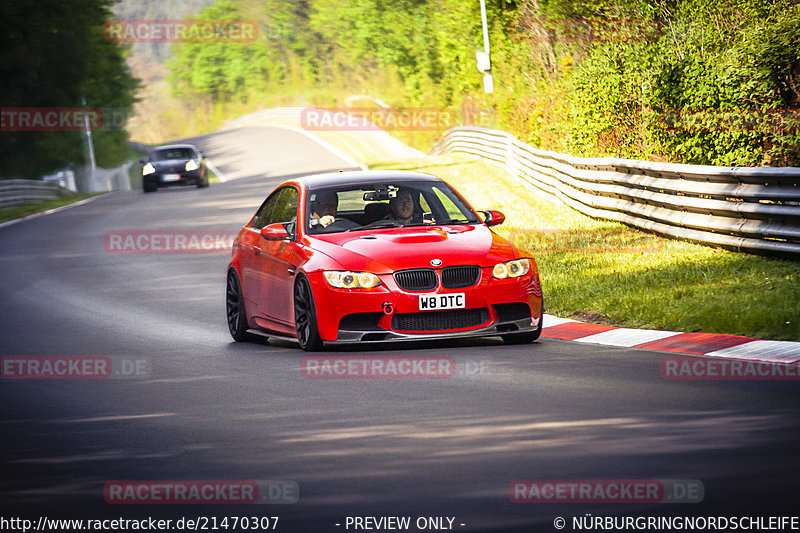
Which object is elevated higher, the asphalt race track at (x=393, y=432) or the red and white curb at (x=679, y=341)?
the asphalt race track at (x=393, y=432)

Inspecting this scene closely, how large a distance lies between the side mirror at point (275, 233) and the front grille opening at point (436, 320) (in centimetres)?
164

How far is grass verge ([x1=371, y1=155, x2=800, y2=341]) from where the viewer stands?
427 inches

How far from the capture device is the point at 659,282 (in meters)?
13.2

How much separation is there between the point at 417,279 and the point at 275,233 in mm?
1671

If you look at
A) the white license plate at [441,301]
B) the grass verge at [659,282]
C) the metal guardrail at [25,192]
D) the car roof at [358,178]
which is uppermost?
the car roof at [358,178]

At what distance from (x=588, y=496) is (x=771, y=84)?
15550 millimetres

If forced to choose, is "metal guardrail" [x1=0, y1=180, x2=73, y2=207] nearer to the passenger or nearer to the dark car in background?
the dark car in background

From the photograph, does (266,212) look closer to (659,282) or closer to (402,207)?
(402,207)

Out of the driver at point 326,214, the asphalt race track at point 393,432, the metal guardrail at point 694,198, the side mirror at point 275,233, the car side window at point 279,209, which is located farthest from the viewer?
the metal guardrail at point 694,198

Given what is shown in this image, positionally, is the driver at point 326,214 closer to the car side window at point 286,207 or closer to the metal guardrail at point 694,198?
the car side window at point 286,207

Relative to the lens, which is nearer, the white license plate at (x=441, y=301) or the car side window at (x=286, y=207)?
the white license plate at (x=441, y=301)

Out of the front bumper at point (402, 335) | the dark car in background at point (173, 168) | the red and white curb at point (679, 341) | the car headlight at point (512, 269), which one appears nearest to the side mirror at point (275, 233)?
the front bumper at point (402, 335)

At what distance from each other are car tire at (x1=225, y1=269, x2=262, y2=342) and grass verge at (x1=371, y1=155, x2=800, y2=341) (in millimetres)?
3138

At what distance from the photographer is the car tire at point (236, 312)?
12.3m
